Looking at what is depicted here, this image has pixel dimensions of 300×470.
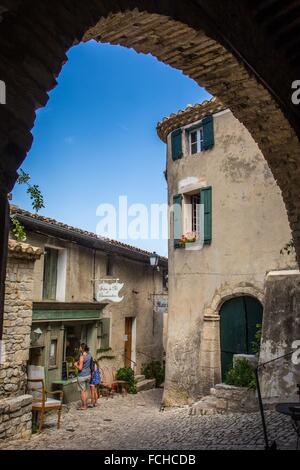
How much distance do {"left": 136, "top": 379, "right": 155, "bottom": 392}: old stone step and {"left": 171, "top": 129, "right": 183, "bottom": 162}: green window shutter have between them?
7716 mm

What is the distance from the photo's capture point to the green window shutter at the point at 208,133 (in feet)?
40.5

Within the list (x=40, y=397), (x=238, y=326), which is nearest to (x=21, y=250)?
(x=40, y=397)

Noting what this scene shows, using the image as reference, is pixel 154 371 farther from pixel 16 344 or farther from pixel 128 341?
pixel 16 344

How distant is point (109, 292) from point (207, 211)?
3.75 m

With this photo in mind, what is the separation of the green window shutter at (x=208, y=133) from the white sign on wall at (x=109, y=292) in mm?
4818

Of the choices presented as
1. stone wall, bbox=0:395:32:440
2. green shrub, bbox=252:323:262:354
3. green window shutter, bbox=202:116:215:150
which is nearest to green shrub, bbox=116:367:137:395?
green shrub, bbox=252:323:262:354

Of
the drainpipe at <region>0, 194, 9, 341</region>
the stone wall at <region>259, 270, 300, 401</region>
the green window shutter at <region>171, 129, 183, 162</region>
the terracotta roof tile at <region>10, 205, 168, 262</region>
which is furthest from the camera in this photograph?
the green window shutter at <region>171, 129, 183, 162</region>

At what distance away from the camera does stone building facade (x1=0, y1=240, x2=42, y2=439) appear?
7657 mm

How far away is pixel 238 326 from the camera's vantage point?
1121cm

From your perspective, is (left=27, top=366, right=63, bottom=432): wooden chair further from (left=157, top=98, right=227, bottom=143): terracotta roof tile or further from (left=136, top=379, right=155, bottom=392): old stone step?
(left=157, top=98, right=227, bottom=143): terracotta roof tile

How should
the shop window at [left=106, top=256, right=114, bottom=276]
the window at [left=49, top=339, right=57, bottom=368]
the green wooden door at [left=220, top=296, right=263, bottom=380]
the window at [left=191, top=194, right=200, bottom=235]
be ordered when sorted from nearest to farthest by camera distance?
the green wooden door at [left=220, top=296, right=263, bottom=380]
the window at [left=49, top=339, right=57, bottom=368]
the window at [left=191, top=194, right=200, bottom=235]
the shop window at [left=106, top=256, right=114, bottom=276]

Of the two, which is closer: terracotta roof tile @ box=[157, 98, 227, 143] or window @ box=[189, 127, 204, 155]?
terracotta roof tile @ box=[157, 98, 227, 143]

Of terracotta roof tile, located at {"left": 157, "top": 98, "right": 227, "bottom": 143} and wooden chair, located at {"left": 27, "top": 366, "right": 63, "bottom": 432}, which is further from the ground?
terracotta roof tile, located at {"left": 157, "top": 98, "right": 227, "bottom": 143}

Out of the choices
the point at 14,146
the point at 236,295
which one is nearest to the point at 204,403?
the point at 236,295
